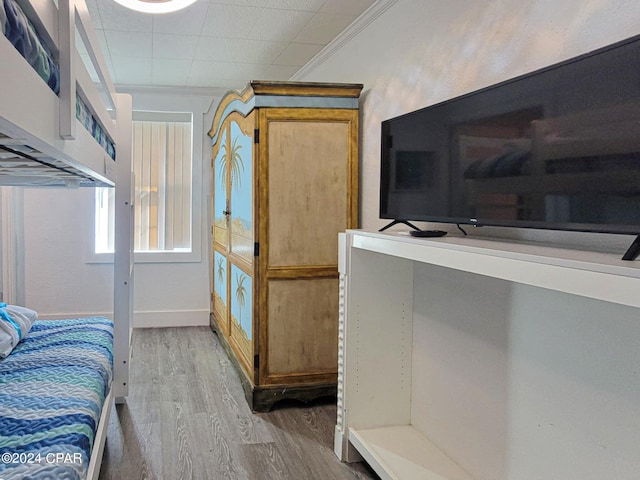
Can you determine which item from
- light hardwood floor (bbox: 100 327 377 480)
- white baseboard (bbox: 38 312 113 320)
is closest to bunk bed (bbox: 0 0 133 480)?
light hardwood floor (bbox: 100 327 377 480)

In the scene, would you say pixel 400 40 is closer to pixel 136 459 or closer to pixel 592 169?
pixel 592 169

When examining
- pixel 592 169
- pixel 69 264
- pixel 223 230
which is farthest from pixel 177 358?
pixel 592 169

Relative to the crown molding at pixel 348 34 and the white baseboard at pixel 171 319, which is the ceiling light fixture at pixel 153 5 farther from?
the white baseboard at pixel 171 319

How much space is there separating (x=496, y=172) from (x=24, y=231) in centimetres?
447

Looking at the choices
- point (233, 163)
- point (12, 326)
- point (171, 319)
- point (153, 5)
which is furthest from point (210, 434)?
point (171, 319)

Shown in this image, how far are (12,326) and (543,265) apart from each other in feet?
8.28

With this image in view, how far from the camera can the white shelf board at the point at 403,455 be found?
83.0 inches

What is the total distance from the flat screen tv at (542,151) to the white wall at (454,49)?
0.17 m

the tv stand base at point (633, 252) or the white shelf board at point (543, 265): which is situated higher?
the tv stand base at point (633, 252)

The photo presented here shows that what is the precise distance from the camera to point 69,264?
498 cm

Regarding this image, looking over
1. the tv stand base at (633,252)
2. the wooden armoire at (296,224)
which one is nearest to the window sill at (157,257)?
the wooden armoire at (296,224)

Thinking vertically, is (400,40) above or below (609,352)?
above

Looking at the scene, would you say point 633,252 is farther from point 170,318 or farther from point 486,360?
point 170,318

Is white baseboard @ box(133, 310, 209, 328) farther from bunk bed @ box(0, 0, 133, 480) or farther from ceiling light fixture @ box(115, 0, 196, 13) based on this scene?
ceiling light fixture @ box(115, 0, 196, 13)
